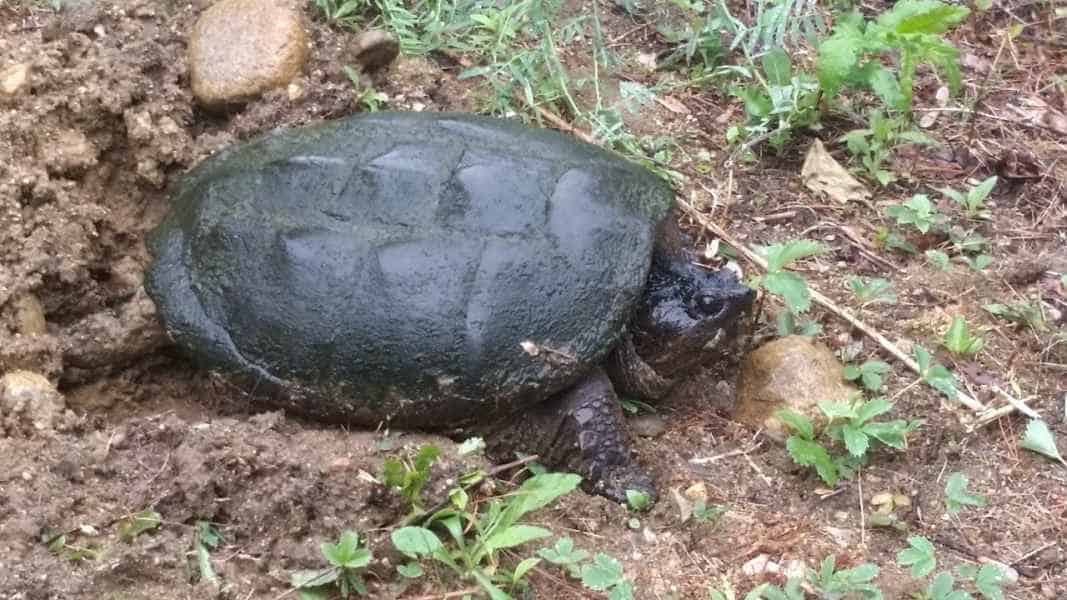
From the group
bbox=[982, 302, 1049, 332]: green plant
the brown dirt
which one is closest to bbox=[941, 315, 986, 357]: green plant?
the brown dirt

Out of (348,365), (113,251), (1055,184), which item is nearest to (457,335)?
(348,365)

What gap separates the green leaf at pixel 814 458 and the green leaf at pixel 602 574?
585mm

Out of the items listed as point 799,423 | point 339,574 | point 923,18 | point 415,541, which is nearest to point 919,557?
point 799,423

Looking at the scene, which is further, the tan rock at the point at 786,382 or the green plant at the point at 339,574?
the tan rock at the point at 786,382

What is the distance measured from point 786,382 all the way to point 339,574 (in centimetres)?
125

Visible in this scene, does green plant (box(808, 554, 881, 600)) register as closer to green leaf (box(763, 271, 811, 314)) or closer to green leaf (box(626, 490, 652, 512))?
green leaf (box(626, 490, 652, 512))

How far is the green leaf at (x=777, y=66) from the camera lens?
137 inches

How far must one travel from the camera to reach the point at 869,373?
2658 millimetres

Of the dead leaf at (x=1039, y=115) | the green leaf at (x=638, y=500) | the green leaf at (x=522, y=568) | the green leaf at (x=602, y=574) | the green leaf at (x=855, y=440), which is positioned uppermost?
the green leaf at (x=522, y=568)

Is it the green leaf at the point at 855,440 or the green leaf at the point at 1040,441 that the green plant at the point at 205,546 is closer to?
the green leaf at the point at 855,440

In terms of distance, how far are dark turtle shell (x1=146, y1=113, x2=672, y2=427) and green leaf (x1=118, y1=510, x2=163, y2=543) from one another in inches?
18.8

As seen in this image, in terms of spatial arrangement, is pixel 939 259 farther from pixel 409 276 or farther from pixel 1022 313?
pixel 409 276

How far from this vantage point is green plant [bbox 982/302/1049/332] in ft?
9.26

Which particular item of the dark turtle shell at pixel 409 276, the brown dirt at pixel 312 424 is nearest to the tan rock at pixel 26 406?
the brown dirt at pixel 312 424
